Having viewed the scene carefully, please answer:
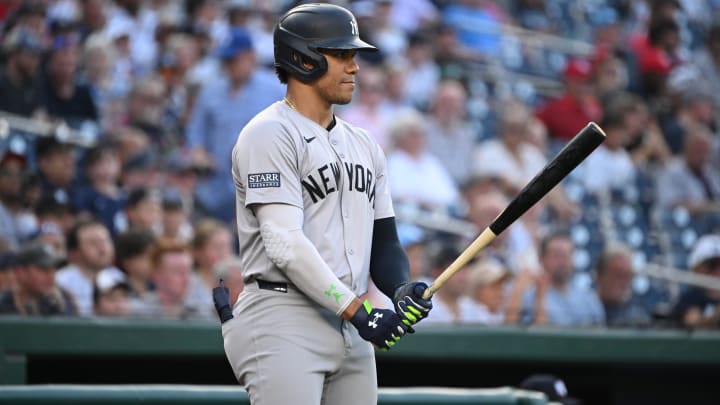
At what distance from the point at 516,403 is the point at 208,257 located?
2409 mm

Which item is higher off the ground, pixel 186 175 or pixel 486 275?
pixel 186 175

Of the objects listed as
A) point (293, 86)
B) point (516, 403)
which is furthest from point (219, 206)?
point (293, 86)

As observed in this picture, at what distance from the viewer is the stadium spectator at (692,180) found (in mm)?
9531

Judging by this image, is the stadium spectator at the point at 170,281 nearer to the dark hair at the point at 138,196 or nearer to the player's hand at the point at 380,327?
the dark hair at the point at 138,196

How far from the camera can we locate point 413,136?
348 inches

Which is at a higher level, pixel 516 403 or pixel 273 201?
pixel 273 201

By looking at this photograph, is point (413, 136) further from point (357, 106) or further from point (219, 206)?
point (219, 206)

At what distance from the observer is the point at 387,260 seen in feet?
12.3

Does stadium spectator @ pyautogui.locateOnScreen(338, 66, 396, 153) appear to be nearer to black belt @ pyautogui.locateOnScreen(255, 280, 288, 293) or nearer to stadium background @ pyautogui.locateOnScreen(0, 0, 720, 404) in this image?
stadium background @ pyautogui.locateOnScreen(0, 0, 720, 404)

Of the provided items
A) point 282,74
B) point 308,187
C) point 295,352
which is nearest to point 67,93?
point 282,74

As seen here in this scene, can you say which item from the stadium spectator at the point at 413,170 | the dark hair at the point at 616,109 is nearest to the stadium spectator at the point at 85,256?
the stadium spectator at the point at 413,170

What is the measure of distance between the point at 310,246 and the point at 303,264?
2.1 inches

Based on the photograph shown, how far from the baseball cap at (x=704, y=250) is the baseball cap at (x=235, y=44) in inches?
135

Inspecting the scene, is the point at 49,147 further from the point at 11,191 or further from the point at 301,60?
the point at 301,60
